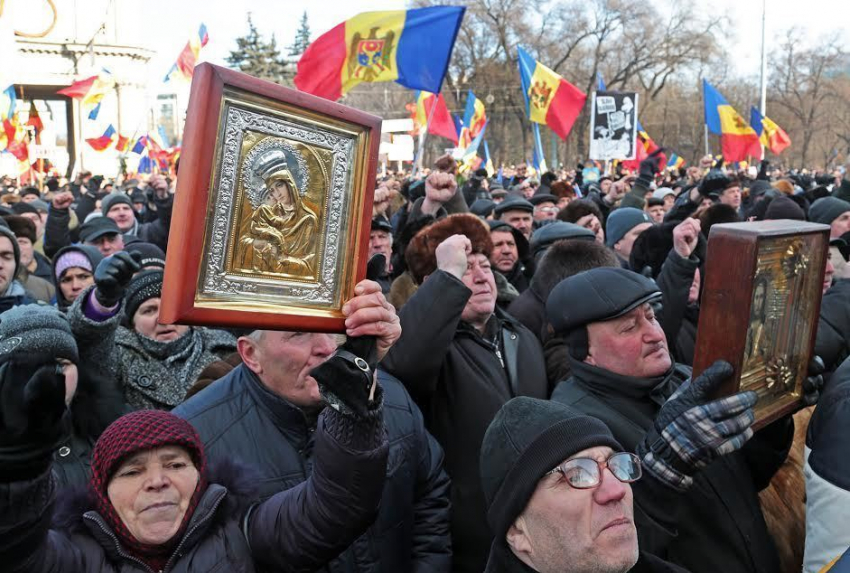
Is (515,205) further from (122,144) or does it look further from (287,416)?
(122,144)

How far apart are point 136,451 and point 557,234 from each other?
12.5 ft

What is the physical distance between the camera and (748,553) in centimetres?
249

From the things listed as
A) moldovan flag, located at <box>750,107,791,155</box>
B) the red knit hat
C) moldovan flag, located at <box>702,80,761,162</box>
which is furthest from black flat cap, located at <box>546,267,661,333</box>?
moldovan flag, located at <box>750,107,791,155</box>

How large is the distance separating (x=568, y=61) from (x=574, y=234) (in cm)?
3693

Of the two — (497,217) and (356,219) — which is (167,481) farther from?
(497,217)

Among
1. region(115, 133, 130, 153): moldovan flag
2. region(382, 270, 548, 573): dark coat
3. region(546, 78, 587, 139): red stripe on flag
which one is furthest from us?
region(115, 133, 130, 153): moldovan flag

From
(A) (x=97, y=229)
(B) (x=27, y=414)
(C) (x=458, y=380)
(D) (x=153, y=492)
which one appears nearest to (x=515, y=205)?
(A) (x=97, y=229)

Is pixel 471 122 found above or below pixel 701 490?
above

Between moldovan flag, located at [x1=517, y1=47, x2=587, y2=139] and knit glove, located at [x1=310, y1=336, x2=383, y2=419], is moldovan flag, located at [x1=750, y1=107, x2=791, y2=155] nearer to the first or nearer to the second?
moldovan flag, located at [x1=517, y1=47, x2=587, y2=139]

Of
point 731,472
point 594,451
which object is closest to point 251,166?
point 594,451

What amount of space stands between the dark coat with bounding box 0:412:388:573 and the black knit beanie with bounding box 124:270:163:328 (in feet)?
5.75

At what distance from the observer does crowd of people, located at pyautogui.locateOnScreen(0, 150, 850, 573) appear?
194 cm

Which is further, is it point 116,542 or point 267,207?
point 116,542

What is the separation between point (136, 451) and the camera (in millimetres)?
2033
